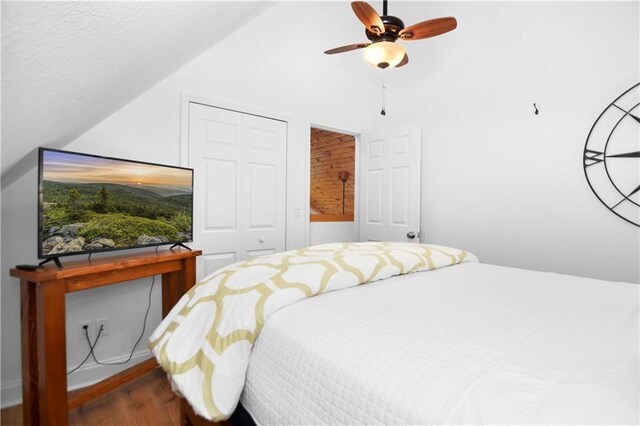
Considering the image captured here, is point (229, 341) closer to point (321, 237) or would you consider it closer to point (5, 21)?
point (5, 21)

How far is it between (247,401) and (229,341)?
0.21m

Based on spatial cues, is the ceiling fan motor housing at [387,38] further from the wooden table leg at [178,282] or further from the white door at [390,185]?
the wooden table leg at [178,282]

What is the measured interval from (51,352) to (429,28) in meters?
2.59

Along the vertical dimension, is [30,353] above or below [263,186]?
below

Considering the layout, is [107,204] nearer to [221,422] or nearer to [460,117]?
[221,422]

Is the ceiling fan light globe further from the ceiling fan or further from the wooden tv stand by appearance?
the wooden tv stand

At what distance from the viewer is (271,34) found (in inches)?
118

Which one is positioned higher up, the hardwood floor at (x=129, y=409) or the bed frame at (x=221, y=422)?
the bed frame at (x=221, y=422)

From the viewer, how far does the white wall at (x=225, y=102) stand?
1909 mm

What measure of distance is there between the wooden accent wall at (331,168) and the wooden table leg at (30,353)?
11.5 ft

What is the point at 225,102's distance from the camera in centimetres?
272

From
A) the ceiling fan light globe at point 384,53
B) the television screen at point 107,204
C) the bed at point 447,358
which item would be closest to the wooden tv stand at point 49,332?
Result: the television screen at point 107,204

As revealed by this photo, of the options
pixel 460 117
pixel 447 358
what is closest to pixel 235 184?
pixel 460 117

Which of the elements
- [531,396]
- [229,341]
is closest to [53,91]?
[229,341]
